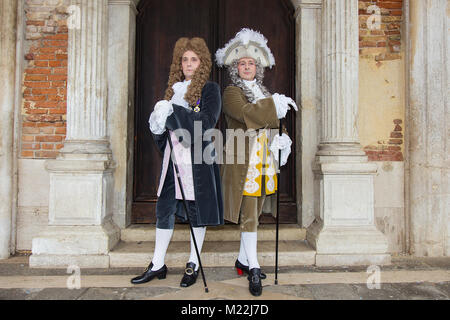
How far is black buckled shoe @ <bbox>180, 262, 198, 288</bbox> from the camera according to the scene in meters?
2.95

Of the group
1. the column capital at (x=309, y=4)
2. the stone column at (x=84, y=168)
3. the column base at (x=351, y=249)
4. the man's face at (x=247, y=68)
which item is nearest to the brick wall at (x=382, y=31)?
the column capital at (x=309, y=4)

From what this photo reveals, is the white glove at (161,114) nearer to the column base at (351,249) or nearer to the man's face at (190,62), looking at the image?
the man's face at (190,62)

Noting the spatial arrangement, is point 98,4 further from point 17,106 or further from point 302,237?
point 302,237

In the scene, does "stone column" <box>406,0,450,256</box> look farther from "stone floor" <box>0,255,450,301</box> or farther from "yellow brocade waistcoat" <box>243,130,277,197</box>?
"yellow brocade waistcoat" <box>243,130,277,197</box>

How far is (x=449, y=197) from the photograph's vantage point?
408cm

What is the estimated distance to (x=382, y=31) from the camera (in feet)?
13.9

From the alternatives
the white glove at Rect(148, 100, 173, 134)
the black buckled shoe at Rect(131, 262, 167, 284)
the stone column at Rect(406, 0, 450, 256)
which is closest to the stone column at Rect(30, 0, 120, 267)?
the black buckled shoe at Rect(131, 262, 167, 284)

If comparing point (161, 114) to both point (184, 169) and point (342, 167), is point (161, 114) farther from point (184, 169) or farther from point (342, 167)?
point (342, 167)

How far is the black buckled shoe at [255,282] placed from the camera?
2.75 metres

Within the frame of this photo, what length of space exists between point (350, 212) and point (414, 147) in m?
1.30

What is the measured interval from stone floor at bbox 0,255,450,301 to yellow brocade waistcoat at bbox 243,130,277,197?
87cm

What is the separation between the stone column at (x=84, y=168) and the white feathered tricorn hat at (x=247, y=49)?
63.6 inches

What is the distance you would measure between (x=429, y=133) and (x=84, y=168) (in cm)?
411
